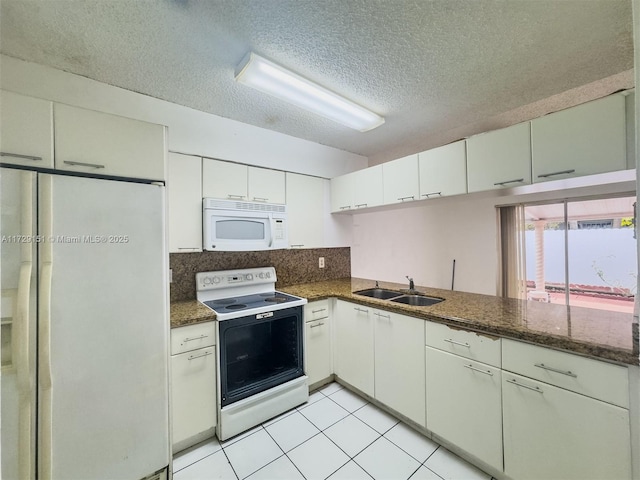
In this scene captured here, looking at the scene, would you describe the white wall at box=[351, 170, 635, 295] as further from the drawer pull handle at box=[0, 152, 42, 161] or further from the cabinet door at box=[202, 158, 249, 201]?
the drawer pull handle at box=[0, 152, 42, 161]

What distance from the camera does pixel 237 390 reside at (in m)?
1.90

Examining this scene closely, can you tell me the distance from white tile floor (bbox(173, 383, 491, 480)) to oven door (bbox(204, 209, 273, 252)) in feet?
4.78

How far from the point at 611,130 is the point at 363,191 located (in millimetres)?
1797

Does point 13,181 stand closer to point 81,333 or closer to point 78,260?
point 78,260

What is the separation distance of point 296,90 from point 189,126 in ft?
3.41

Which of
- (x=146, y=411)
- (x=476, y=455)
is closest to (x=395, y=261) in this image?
(x=476, y=455)

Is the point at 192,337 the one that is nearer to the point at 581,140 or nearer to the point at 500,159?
the point at 500,159

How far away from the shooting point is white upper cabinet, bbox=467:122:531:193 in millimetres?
1708

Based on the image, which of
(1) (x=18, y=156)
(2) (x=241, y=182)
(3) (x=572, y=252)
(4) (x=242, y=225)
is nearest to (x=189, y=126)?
(2) (x=241, y=182)

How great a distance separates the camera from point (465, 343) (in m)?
1.58

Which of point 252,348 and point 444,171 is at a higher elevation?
point 444,171

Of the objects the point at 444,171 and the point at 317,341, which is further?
the point at 317,341

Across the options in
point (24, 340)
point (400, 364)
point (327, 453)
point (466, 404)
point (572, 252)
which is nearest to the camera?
point (24, 340)

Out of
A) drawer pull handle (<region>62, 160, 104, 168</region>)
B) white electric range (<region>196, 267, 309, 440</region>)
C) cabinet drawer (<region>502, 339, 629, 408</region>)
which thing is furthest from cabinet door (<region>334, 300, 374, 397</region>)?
drawer pull handle (<region>62, 160, 104, 168</region>)
